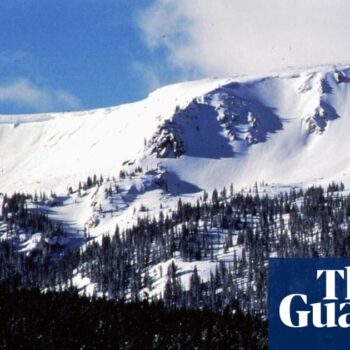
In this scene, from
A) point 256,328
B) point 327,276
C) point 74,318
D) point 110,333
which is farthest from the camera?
point 256,328

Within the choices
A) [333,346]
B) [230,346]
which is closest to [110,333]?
[230,346]

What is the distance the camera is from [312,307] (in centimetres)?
4169

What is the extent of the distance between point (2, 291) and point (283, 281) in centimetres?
15690

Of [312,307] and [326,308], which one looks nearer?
[312,307]

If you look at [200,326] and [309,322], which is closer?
[309,322]

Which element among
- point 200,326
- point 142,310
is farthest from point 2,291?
point 200,326

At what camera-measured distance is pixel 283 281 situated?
44688 mm

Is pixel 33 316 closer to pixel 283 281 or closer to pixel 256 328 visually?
pixel 256 328

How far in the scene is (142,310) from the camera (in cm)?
17075

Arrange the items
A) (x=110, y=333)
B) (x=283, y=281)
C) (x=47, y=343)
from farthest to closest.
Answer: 1. (x=110, y=333)
2. (x=47, y=343)
3. (x=283, y=281)

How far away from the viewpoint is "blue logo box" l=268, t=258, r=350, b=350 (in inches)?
1628

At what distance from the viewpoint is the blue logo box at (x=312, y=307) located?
41.3 metres

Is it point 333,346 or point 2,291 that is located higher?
point 2,291

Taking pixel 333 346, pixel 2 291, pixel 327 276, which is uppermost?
pixel 2 291
